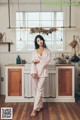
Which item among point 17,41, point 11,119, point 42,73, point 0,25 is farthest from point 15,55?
point 11,119

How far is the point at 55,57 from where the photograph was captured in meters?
6.43

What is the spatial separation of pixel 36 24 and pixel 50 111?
2771 mm

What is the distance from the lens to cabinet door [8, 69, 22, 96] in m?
5.62

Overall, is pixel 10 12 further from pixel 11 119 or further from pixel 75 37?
pixel 11 119

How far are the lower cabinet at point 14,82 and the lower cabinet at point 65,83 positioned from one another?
89 centimetres

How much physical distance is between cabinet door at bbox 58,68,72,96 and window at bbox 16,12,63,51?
107 cm

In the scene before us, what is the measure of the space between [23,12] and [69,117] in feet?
11.3

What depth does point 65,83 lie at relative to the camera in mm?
5625

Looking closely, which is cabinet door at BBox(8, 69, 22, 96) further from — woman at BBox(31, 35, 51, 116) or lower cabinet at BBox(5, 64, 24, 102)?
woman at BBox(31, 35, 51, 116)

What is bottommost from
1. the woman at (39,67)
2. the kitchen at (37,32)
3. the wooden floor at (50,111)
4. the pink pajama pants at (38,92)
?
the wooden floor at (50,111)

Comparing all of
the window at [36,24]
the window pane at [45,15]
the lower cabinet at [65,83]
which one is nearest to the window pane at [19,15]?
the window at [36,24]

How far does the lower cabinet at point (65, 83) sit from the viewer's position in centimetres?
561

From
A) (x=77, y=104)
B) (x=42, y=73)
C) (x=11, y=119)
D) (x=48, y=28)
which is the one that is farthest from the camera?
(x=48, y=28)

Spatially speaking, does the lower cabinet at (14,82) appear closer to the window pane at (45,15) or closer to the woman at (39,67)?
the woman at (39,67)
